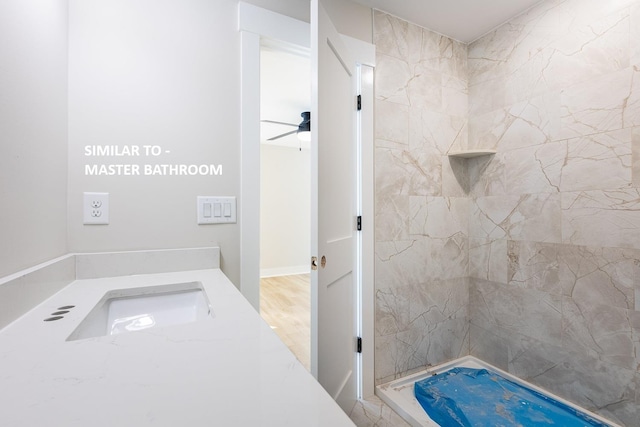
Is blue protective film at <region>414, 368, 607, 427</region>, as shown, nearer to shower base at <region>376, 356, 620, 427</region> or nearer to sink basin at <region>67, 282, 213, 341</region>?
shower base at <region>376, 356, 620, 427</region>

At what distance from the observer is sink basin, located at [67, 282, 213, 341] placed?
94 centimetres

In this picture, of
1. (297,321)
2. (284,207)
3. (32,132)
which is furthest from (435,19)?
(284,207)

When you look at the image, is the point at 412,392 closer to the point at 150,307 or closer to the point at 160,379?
the point at 150,307

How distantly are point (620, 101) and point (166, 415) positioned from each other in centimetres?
213

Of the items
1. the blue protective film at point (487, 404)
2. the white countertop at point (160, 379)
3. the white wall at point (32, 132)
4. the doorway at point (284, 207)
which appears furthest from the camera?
the doorway at point (284, 207)

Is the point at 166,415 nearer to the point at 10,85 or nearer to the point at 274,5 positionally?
the point at 10,85

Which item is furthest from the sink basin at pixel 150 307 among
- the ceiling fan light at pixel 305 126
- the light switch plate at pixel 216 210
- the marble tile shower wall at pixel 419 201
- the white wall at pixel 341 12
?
the ceiling fan light at pixel 305 126

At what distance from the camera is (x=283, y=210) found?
504cm

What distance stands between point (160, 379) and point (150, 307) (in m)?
0.68

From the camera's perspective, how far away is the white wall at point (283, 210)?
487cm

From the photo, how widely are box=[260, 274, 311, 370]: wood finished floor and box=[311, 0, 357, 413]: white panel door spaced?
30.4 inches

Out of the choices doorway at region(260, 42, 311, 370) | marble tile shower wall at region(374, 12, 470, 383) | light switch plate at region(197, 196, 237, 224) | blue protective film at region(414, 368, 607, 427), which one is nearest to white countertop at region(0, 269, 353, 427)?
light switch plate at region(197, 196, 237, 224)

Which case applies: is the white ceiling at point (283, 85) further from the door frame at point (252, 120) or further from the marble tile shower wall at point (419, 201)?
the marble tile shower wall at point (419, 201)

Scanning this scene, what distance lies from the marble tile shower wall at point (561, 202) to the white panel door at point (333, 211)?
3.38 ft
